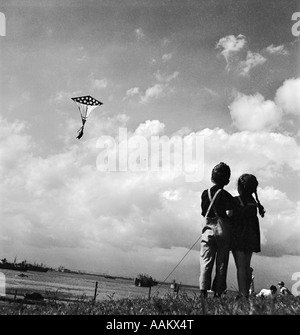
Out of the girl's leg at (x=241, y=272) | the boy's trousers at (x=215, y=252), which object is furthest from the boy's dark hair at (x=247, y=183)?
the girl's leg at (x=241, y=272)

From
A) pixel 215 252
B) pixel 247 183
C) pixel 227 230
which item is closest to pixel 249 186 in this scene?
pixel 247 183

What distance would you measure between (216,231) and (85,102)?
873 cm

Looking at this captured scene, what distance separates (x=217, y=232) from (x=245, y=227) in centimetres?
46

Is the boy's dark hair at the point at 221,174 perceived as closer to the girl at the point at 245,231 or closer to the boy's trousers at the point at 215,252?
the girl at the point at 245,231

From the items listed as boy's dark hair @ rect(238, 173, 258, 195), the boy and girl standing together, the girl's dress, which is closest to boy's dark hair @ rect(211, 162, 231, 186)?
the boy and girl standing together

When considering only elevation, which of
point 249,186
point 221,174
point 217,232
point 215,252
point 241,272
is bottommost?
point 241,272

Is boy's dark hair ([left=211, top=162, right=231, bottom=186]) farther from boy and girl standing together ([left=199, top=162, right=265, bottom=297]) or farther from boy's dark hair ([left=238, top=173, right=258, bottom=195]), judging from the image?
boy's dark hair ([left=238, top=173, right=258, bottom=195])

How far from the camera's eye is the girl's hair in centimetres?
528

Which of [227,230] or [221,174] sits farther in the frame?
[221,174]

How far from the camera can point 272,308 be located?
140 inches

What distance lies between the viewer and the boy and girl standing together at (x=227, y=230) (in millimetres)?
5188

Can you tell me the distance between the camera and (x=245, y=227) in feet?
17.2

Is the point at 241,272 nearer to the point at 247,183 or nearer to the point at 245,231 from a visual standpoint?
the point at 245,231
